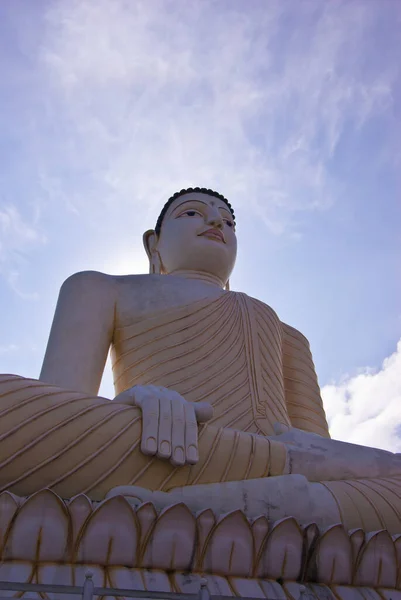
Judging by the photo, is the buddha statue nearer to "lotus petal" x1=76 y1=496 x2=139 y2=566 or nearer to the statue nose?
the statue nose

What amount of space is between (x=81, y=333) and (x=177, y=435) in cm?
164

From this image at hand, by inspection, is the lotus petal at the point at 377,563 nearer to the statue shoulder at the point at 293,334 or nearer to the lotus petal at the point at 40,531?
the lotus petal at the point at 40,531

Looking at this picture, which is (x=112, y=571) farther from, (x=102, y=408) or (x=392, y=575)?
(x=392, y=575)

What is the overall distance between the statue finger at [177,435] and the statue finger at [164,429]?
0.02 meters

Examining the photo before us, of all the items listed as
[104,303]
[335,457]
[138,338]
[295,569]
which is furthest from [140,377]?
[295,569]

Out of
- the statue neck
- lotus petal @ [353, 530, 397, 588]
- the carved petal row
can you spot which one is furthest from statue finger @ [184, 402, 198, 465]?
the statue neck

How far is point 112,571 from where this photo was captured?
8.41 ft

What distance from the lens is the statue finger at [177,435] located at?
127 inches

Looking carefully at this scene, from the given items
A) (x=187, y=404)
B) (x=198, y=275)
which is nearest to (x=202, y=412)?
(x=187, y=404)

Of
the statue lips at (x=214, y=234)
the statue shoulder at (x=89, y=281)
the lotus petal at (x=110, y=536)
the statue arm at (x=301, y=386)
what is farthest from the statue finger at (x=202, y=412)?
the statue lips at (x=214, y=234)

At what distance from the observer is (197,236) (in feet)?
19.0

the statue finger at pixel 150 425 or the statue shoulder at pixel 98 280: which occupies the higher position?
the statue shoulder at pixel 98 280

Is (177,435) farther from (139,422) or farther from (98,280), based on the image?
(98,280)

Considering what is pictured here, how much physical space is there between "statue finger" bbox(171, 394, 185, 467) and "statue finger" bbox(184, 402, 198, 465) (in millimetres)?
19
